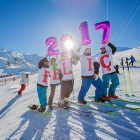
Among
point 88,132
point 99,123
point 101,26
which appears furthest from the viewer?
point 101,26

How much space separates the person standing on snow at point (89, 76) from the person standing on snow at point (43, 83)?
133 centimetres

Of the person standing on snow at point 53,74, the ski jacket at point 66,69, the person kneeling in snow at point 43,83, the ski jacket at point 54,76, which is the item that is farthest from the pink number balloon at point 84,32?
the person kneeling in snow at point 43,83

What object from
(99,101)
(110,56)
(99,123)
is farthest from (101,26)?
(99,123)

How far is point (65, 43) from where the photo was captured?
533 centimetres

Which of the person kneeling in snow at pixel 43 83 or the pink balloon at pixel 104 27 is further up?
the pink balloon at pixel 104 27

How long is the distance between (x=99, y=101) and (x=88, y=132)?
6.81 ft

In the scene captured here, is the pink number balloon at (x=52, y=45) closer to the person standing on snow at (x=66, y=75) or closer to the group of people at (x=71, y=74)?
the group of people at (x=71, y=74)

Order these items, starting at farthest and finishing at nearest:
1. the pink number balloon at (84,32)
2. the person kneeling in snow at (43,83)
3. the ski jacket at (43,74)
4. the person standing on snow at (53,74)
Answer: the pink number balloon at (84,32) < the person standing on snow at (53,74) < the ski jacket at (43,74) < the person kneeling in snow at (43,83)

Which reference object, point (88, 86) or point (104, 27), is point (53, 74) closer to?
point (88, 86)

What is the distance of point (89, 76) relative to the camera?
4332 mm

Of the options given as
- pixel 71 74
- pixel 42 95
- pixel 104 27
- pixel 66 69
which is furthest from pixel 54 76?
pixel 104 27

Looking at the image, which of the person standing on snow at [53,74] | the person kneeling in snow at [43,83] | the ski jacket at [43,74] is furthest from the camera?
the person standing on snow at [53,74]

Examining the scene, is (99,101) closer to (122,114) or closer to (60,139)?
(122,114)

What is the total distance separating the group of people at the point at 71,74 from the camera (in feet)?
14.3
